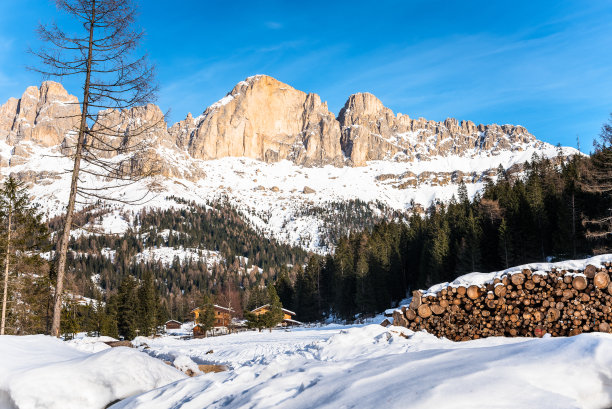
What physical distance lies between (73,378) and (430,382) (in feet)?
14.5

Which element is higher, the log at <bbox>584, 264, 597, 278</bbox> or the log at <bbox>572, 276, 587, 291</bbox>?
the log at <bbox>584, 264, 597, 278</bbox>

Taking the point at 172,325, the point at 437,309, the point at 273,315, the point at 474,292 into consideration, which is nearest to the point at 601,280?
the point at 474,292

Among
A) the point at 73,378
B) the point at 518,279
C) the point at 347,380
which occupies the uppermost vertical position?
the point at 518,279

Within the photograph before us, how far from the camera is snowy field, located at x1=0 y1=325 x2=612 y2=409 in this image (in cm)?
273

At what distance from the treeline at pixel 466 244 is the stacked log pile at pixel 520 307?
17908 mm

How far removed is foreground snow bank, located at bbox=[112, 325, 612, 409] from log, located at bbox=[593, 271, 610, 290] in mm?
7763

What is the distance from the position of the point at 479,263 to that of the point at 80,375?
1731 inches

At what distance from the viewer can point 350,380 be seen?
3.49 metres

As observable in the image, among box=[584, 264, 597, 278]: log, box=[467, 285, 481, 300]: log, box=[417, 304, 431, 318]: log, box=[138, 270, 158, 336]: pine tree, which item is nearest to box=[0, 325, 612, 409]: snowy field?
box=[584, 264, 597, 278]: log

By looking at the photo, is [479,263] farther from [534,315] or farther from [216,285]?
[216,285]

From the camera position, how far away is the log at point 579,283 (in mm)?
9969

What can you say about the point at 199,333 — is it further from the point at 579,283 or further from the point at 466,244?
the point at 579,283

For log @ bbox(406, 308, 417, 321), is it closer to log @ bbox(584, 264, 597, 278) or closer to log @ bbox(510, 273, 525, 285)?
log @ bbox(510, 273, 525, 285)

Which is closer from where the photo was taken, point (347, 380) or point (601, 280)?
point (347, 380)
